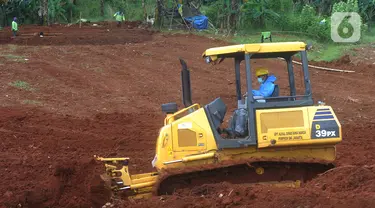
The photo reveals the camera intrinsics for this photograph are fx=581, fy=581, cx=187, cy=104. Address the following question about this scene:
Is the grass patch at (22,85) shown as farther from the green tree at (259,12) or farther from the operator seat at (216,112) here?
the green tree at (259,12)

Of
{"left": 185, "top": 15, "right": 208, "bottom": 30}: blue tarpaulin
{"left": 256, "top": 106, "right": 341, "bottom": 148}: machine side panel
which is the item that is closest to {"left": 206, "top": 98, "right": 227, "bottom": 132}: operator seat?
{"left": 256, "top": 106, "right": 341, "bottom": 148}: machine side panel

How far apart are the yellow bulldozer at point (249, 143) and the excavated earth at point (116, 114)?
0.28 metres

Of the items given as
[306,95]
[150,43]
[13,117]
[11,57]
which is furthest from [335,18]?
[306,95]

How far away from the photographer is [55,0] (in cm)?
3975

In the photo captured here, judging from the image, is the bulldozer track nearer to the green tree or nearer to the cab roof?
the cab roof

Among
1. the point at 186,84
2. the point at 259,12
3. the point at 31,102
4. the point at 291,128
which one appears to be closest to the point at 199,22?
the point at 259,12

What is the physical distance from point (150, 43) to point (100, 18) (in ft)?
62.8

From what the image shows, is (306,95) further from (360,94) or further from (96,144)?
(360,94)

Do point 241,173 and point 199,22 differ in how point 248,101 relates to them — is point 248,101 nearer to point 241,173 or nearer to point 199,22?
point 241,173

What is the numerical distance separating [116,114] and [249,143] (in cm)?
743

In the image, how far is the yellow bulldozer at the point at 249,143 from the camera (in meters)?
7.89

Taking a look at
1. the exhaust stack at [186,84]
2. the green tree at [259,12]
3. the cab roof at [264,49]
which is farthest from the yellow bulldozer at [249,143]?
the green tree at [259,12]

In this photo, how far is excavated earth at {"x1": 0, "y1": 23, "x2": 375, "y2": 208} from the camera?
24.8 ft

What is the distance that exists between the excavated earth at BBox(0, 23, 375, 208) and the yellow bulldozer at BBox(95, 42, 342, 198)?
28cm
